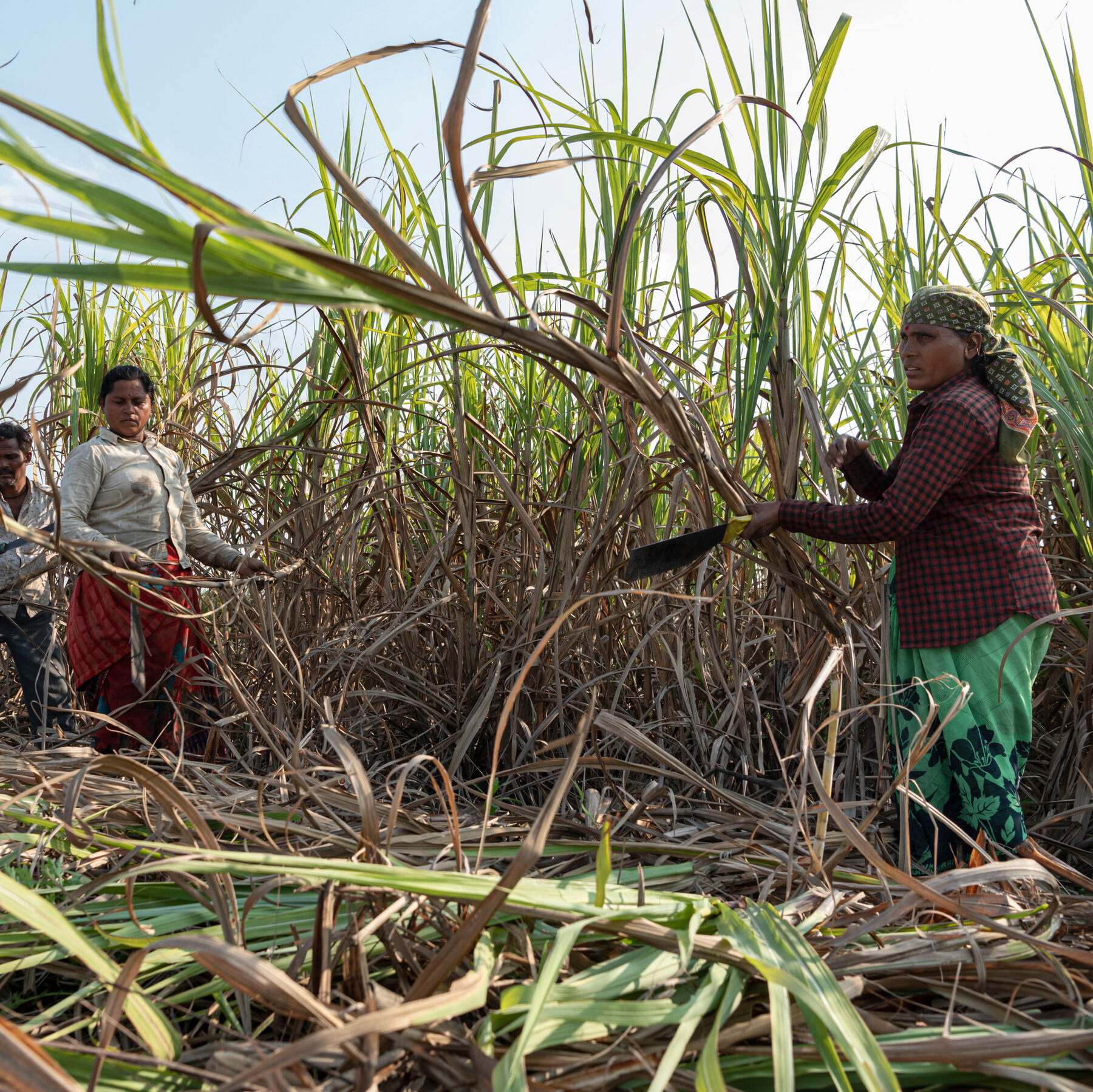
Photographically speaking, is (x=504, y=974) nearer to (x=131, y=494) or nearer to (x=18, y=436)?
(x=131, y=494)

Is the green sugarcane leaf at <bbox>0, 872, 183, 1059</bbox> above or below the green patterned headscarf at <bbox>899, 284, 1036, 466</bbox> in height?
below

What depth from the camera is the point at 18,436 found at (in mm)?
2908

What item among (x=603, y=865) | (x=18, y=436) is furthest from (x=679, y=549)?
(x=18, y=436)

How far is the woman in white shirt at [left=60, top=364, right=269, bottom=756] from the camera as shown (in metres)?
2.42

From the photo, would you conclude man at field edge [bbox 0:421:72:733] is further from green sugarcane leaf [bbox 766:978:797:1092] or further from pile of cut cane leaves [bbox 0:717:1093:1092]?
green sugarcane leaf [bbox 766:978:797:1092]

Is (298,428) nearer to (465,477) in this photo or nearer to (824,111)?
(465,477)

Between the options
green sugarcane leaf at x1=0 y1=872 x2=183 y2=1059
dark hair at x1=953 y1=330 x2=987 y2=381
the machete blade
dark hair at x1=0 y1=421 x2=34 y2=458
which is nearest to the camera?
green sugarcane leaf at x1=0 y1=872 x2=183 y2=1059

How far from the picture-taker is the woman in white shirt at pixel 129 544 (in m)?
2.42

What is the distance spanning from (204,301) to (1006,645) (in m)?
1.42

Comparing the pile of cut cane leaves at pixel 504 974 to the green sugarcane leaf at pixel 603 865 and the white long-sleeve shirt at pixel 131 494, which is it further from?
the white long-sleeve shirt at pixel 131 494

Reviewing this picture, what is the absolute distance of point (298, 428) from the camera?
2.27 metres

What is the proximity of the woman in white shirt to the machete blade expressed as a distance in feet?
5.40

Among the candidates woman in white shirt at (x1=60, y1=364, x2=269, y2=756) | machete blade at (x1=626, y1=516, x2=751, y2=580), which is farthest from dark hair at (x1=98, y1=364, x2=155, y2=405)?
machete blade at (x1=626, y1=516, x2=751, y2=580)

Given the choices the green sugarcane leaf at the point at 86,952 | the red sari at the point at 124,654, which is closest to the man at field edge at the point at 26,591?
the red sari at the point at 124,654
